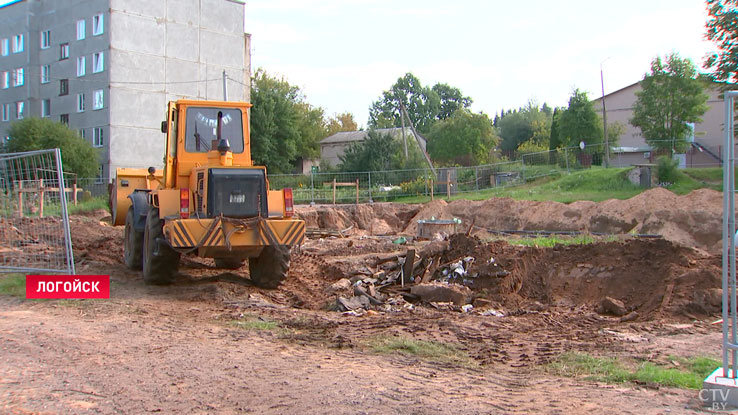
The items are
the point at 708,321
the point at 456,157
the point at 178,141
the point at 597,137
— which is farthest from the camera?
the point at 456,157

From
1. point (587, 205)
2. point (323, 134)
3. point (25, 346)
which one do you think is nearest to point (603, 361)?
point (25, 346)

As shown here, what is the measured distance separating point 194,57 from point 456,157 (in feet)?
75.3

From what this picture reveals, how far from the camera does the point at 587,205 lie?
22.2 m

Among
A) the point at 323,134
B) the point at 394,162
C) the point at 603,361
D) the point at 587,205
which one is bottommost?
the point at 603,361

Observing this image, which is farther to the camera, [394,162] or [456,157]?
[456,157]

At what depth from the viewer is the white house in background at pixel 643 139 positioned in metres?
40.3

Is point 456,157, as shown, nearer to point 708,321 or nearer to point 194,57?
point 194,57

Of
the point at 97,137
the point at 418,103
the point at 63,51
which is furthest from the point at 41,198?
the point at 418,103

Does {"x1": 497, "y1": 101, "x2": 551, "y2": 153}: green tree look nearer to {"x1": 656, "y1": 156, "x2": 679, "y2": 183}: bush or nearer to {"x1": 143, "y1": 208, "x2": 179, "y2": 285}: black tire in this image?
{"x1": 656, "y1": 156, "x2": 679, "y2": 183}: bush

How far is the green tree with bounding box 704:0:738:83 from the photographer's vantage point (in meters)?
23.9

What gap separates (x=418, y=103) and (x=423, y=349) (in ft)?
278

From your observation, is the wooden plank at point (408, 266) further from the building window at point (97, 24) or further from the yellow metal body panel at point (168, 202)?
the building window at point (97, 24)
